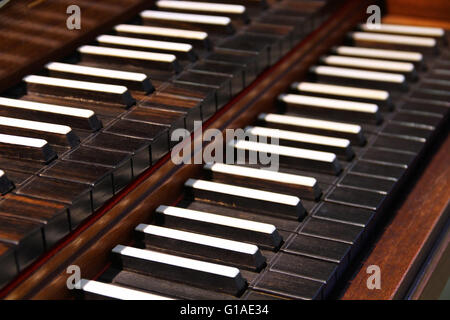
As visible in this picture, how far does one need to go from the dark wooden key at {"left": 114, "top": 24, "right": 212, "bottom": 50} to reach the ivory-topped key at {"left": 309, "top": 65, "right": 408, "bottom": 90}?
95cm

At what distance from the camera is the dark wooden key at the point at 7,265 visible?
3.47 m

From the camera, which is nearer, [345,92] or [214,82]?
[214,82]

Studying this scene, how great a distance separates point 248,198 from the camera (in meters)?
4.48

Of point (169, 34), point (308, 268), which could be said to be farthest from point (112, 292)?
point (169, 34)

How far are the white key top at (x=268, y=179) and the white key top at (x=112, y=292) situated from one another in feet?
3.44

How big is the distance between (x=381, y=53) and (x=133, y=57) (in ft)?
6.66

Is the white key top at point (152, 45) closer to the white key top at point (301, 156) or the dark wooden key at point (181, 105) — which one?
the dark wooden key at point (181, 105)

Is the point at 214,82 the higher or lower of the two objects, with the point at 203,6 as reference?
lower

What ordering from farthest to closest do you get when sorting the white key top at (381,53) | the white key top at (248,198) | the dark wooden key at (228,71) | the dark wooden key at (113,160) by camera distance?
the white key top at (381,53) < the dark wooden key at (228,71) < the white key top at (248,198) < the dark wooden key at (113,160)

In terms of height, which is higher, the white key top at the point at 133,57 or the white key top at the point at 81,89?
the white key top at the point at 133,57

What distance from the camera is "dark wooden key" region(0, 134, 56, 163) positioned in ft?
13.7

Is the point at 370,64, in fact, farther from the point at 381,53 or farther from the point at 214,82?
the point at 214,82

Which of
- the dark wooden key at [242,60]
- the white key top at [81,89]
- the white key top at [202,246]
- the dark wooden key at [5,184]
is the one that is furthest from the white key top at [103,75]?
the dark wooden key at [5,184]

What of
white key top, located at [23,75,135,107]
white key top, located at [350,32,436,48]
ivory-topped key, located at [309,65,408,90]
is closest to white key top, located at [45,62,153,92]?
white key top, located at [23,75,135,107]
